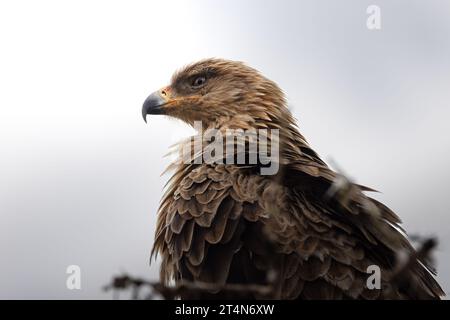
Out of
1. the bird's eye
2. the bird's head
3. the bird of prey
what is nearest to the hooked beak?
the bird's head

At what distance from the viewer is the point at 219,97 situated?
6793 mm

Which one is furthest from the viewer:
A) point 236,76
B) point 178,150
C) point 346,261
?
point 236,76

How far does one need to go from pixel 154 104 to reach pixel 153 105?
0.02 m

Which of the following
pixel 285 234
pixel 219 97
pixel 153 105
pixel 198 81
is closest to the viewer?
pixel 285 234

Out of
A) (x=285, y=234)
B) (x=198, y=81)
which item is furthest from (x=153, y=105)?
(x=285, y=234)

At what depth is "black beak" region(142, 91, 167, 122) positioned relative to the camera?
698 centimetres

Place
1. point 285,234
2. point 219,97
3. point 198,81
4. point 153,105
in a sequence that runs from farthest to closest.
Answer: point 198,81 → point 153,105 → point 219,97 → point 285,234

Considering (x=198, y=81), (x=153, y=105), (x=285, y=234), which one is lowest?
(x=285, y=234)

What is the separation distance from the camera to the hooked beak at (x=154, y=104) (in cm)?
698

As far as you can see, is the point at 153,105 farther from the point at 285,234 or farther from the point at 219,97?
the point at 285,234
